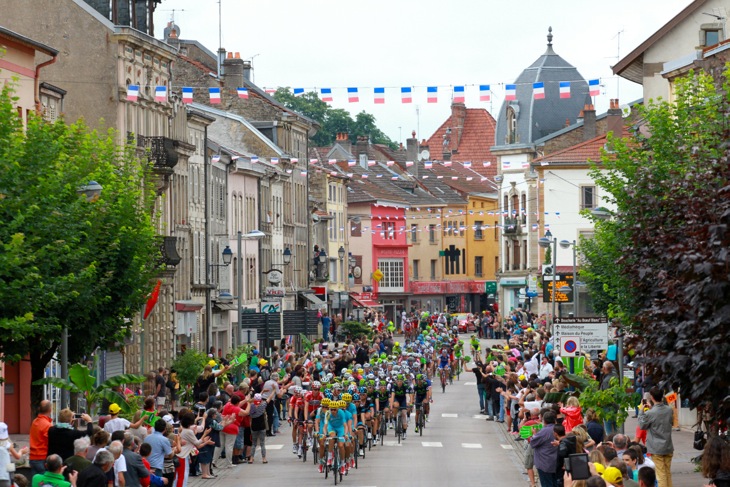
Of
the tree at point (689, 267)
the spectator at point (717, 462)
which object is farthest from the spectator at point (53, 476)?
the spectator at point (717, 462)

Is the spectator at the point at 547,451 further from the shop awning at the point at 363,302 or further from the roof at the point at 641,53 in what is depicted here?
the shop awning at the point at 363,302

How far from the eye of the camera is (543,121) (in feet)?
324

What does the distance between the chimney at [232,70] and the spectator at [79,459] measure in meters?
59.1

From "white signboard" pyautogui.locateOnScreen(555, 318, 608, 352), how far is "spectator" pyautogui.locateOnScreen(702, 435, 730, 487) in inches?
715

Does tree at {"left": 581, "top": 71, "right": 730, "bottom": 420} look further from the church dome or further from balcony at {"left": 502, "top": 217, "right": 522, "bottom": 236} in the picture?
the church dome

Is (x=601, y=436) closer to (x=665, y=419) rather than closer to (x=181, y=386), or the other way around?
(x=665, y=419)

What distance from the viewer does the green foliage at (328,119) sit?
122 m

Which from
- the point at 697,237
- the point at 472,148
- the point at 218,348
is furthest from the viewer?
the point at 472,148

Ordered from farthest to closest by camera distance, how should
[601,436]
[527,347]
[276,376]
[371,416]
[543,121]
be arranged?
[543,121]
[527,347]
[276,376]
[371,416]
[601,436]

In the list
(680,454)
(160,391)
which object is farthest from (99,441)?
(160,391)

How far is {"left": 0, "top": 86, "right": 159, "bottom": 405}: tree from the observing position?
2295 cm

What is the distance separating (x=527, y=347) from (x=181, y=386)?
51.4ft

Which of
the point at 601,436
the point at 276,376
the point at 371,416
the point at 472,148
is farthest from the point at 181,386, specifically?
the point at 472,148

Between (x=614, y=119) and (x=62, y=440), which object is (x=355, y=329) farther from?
(x=62, y=440)
